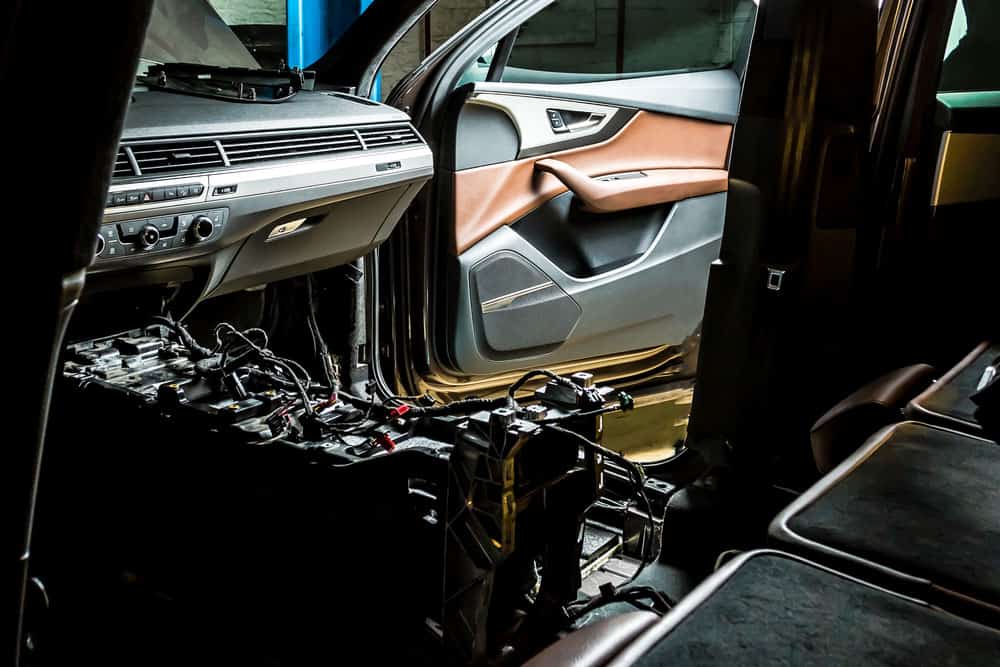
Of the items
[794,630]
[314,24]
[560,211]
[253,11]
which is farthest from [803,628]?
[253,11]

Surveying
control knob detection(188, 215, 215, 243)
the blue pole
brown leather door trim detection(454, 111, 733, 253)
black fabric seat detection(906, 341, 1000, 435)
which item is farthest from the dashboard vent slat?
the blue pole

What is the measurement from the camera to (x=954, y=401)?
61.3 inches

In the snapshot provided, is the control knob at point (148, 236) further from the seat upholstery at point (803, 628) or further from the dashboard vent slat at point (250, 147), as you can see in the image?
the seat upholstery at point (803, 628)

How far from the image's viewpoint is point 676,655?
0.83m

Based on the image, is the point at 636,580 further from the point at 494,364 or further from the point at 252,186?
the point at 252,186

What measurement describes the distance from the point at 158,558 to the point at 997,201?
237cm

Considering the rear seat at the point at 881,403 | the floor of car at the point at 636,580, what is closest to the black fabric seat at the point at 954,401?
the rear seat at the point at 881,403

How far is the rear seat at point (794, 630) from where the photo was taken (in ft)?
2.70

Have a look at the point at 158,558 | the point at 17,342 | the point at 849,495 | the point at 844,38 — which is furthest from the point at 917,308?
the point at 17,342

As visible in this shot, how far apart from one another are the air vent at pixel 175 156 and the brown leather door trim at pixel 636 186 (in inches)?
47.7

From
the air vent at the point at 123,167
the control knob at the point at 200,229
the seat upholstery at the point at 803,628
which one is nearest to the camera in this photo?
the seat upholstery at the point at 803,628

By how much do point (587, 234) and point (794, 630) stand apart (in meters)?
2.28

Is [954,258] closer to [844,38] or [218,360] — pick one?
[844,38]

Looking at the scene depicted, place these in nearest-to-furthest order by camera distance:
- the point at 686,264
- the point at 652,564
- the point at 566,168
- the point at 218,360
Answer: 1. the point at 652,564
2. the point at 218,360
3. the point at 566,168
4. the point at 686,264
